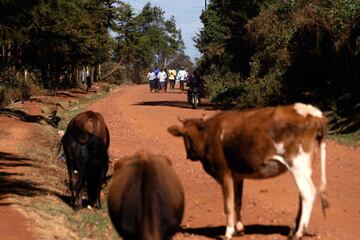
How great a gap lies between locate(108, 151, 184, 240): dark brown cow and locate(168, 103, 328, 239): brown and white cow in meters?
1.89

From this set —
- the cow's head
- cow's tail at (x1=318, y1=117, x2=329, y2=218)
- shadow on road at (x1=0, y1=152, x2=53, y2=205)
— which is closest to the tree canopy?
shadow on road at (x1=0, y1=152, x2=53, y2=205)

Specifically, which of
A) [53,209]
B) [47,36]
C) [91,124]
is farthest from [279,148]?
[47,36]

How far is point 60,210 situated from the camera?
1070 centimetres

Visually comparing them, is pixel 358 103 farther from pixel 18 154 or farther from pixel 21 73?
pixel 21 73

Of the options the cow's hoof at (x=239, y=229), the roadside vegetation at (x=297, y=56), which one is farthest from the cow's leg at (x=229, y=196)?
the roadside vegetation at (x=297, y=56)

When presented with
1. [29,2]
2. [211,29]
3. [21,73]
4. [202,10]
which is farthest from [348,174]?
[202,10]

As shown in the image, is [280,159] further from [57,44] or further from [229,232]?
[57,44]

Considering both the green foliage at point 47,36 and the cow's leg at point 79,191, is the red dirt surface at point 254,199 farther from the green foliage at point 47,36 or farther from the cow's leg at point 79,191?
the green foliage at point 47,36

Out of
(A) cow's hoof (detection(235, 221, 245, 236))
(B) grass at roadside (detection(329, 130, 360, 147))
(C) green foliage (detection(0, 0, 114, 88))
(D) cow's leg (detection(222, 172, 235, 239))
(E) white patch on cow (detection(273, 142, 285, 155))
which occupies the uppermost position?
(C) green foliage (detection(0, 0, 114, 88))

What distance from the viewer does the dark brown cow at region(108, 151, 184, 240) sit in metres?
5.80

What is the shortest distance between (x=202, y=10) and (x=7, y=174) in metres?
42.6

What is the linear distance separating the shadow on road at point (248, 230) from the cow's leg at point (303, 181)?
1.04 meters

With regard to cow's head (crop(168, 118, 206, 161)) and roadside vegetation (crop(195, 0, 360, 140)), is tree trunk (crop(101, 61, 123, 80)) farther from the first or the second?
cow's head (crop(168, 118, 206, 161))

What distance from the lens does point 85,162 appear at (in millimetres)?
10680
